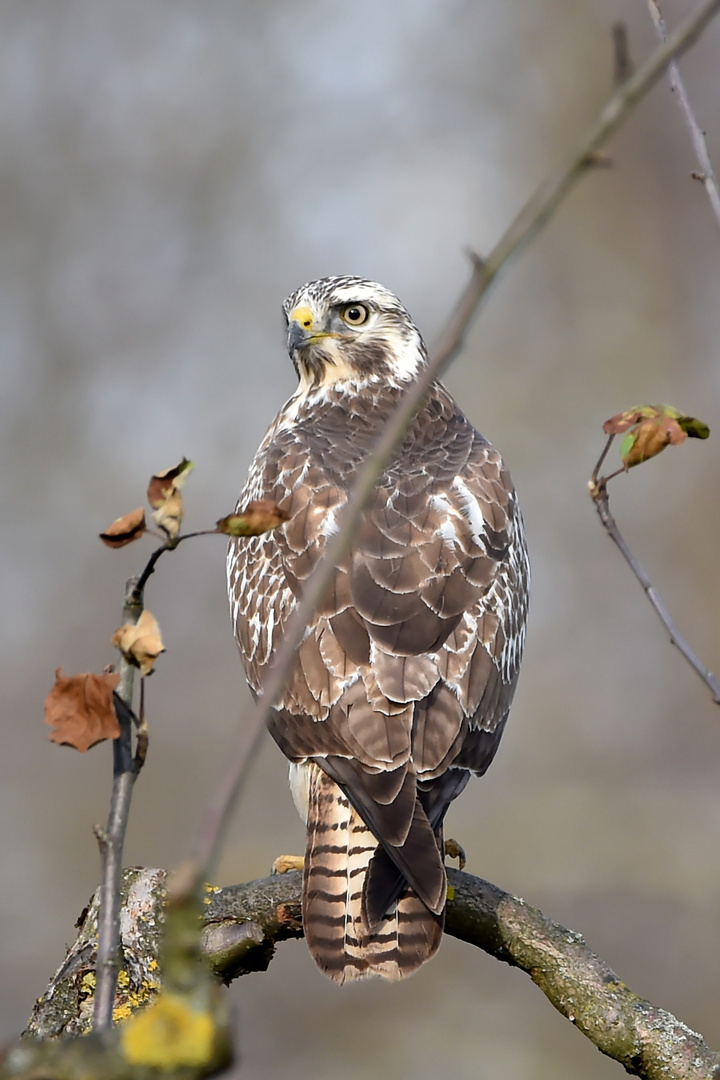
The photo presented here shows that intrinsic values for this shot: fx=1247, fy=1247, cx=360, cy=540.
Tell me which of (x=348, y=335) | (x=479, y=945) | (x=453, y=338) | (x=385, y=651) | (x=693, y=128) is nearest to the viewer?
(x=453, y=338)

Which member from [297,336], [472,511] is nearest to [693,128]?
[472,511]

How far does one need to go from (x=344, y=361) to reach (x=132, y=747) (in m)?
3.65

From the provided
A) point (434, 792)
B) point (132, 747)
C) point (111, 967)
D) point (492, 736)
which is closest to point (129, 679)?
point (132, 747)

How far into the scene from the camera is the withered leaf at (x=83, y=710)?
1.29 metres

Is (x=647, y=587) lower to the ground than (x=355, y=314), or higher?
lower

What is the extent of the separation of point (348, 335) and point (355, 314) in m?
0.13

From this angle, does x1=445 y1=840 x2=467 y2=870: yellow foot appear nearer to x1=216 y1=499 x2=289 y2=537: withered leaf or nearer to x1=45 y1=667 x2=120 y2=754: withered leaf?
x1=216 y1=499 x2=289 y2=537: withered leaf

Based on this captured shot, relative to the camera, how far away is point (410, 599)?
3.48 metres

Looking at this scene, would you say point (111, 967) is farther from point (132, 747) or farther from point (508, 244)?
point (508, 244)

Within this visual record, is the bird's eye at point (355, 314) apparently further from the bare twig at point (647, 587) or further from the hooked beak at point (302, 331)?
the bare twig at point (647, 587)

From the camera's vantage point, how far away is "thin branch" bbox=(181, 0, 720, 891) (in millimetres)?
808

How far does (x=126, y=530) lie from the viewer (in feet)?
4.95

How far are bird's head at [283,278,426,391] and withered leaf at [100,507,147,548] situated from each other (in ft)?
10.6

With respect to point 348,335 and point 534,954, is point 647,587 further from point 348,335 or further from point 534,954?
point 348,335
